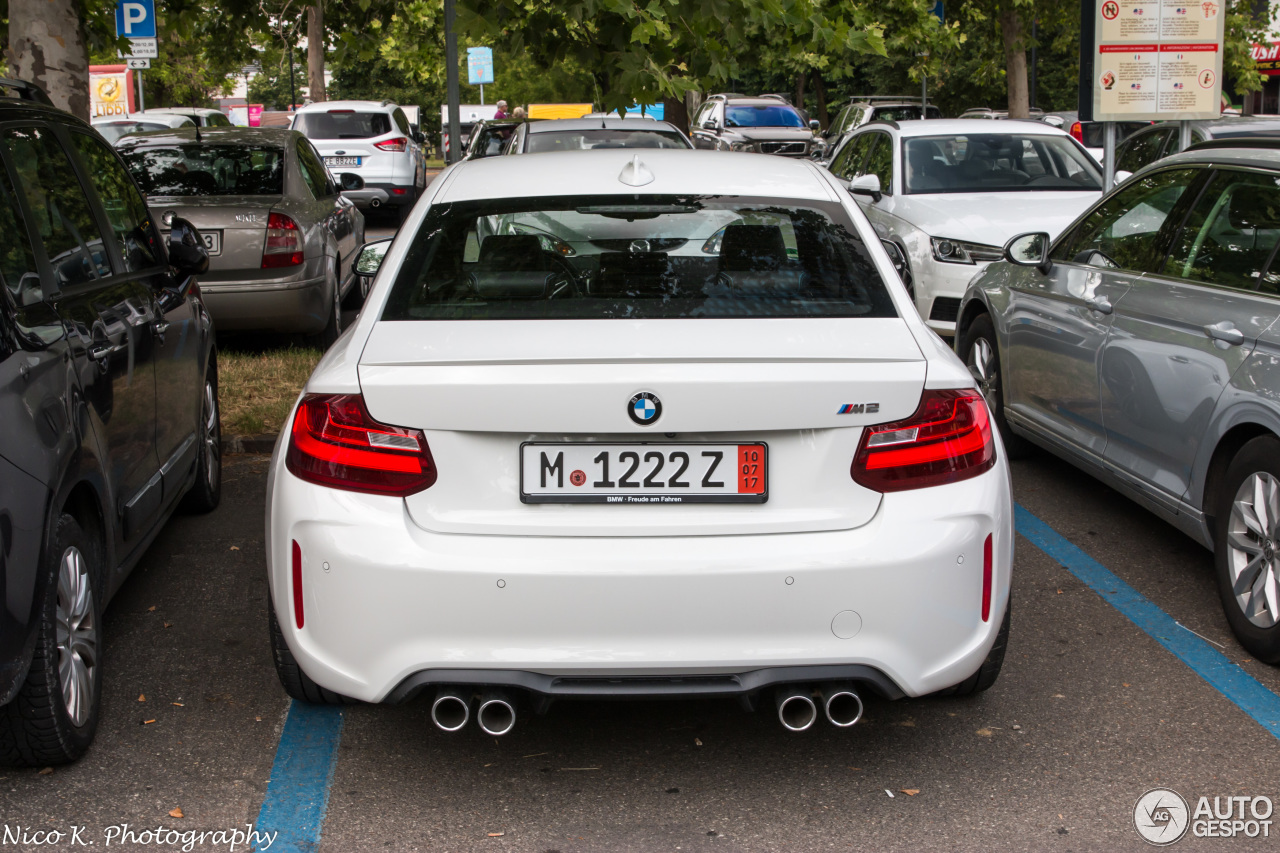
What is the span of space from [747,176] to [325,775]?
204 cm

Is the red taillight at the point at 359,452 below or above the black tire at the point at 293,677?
above

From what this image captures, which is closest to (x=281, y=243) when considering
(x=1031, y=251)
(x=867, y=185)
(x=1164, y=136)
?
(x=867, y=185)

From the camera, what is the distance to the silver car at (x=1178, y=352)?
4238mm

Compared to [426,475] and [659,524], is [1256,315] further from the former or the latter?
[426,475]

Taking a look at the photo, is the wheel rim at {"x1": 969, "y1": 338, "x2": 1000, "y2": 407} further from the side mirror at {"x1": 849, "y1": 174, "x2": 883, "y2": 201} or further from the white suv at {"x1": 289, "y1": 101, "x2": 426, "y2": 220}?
the white suv at {"x1": 289, "y1": 101, "x2": 426, "y2": 220}

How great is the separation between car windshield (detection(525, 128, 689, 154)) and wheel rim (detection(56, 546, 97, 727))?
9880 mm

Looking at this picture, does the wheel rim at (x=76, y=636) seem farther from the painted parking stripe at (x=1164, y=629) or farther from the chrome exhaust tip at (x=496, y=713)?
the painted parking stripe at (x=1164, y=629)

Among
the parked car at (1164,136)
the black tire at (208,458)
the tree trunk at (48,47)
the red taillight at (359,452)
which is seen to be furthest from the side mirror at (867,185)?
the red taillight at (359,452)

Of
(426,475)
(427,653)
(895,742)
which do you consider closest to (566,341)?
(426,475)

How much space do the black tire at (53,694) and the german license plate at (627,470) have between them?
1.20 meters

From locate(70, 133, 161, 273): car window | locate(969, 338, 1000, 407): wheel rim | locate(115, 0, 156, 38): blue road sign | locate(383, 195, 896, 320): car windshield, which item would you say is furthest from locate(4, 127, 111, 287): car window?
locate(115, 0, 156, 38): blue road sign

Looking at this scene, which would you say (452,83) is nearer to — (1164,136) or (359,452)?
(1164,136)

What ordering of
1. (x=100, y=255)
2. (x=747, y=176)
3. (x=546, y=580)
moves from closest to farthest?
(x=546, y=580) → (x=747, y=176) → (x=100, y=255)

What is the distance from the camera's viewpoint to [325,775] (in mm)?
3500
